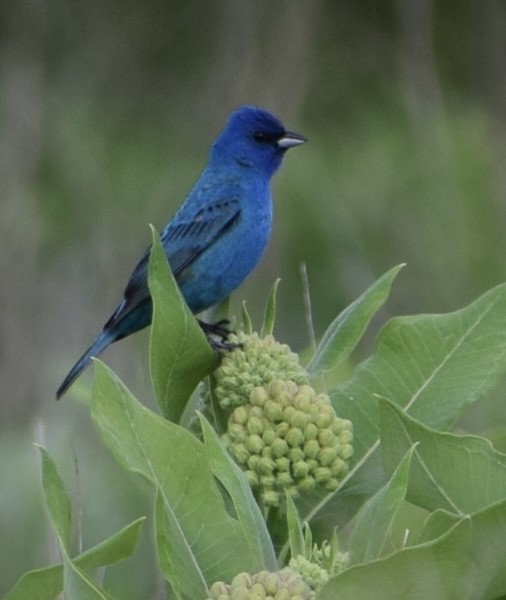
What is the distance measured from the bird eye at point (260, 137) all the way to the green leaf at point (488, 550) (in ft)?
7.20

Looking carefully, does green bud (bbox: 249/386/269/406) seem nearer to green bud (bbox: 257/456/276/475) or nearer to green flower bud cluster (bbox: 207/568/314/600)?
green bud (bbox: 257/456/276/475)

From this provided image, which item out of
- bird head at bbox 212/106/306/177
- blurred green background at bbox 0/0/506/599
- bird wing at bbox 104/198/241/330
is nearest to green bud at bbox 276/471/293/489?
blurred green background at bbox 0/0/506/599

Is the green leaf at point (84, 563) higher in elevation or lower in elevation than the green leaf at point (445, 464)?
lower

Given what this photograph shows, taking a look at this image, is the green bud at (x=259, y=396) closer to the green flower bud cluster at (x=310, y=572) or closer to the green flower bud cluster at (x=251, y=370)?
the green flower bud cluster at (x=251, y=370)

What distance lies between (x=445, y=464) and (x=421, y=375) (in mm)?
218

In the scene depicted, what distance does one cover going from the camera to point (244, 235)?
278cm

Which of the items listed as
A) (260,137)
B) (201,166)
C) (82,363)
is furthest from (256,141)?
(201,166)

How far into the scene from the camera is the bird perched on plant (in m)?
2.55

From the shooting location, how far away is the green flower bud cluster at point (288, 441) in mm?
1154

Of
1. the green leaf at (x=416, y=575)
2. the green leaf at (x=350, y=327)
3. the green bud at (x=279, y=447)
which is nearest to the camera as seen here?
the green leaf at (x=416, y=575)

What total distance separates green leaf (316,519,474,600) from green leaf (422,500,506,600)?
0.01m

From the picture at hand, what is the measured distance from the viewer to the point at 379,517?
1.00 meters

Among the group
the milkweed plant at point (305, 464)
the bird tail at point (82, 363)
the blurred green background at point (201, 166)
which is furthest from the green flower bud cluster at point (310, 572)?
the bird tail at point (82, 363)

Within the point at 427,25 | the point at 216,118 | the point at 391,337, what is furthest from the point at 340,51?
the point at 391,337
